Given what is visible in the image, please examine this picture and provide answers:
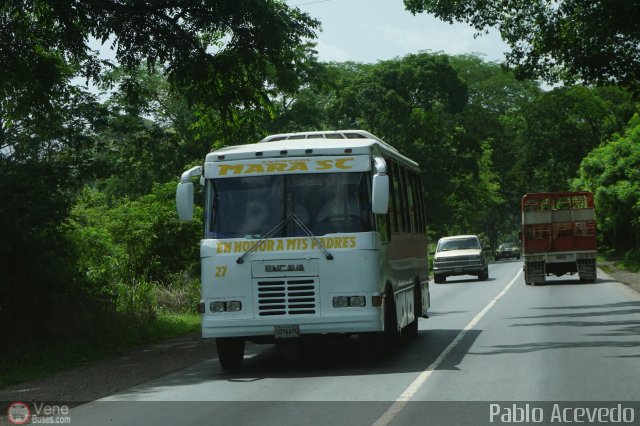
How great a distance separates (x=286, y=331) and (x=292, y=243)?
1152 millimetres

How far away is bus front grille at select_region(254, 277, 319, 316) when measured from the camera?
13.5m

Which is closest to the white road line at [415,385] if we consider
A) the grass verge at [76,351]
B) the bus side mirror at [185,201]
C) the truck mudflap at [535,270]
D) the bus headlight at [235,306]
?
the bus headlight at [235,306]

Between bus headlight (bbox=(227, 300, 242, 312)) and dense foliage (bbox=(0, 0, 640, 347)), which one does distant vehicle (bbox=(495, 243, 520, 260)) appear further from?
bus headlight (bbox=(227, 300, 242, 312))

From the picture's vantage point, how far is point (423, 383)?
11.7 metres

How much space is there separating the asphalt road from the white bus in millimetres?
675

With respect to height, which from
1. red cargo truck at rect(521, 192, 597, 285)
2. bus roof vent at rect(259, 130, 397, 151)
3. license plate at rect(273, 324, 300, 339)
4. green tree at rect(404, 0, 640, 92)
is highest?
green tree at rect(404, 0, 640, 92)

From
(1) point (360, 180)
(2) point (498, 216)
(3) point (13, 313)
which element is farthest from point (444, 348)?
(2) point (498, 216)

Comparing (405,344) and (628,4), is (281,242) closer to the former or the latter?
(405,344)

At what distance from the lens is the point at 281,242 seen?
13578 mm

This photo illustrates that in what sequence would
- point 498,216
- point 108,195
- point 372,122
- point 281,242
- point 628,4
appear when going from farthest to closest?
point 498,216 → point 372,122 → point 108,195 → point 628,4 → point 281,242

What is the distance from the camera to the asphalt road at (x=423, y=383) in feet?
31.8

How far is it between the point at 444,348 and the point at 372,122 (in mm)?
49640

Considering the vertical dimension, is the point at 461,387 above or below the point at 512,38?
below

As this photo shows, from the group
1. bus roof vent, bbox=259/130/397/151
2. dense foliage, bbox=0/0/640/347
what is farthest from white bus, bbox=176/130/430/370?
dense foliage, bbox=0/0/640/347
